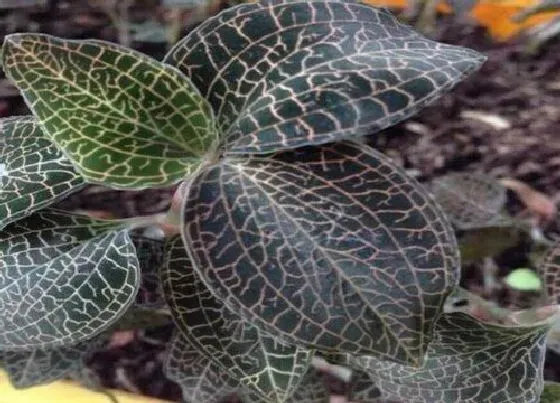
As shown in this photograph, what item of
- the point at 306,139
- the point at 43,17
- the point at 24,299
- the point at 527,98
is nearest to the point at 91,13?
the point at 43,17

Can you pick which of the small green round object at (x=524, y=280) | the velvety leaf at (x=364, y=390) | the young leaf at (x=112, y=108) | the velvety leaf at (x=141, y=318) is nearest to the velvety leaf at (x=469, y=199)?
the small green round object at (x=524, y=280)

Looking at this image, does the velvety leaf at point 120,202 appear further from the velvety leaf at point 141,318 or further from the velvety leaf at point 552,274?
the velvety leaf at point 552,274

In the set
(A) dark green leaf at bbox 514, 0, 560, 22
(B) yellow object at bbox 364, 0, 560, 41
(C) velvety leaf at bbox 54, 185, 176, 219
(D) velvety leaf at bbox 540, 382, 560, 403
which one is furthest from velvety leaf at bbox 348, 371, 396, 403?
(B) yellow object at bbox 364, 0, 560, 41

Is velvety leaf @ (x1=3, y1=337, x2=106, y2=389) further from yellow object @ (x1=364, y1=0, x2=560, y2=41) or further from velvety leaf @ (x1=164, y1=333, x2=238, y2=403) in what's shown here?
yellow object @ (x1=364, y1=0, x2=560, y2=41)

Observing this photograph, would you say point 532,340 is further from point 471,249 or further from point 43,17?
point 43,17

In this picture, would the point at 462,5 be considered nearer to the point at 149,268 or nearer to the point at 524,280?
the point at 524,280
